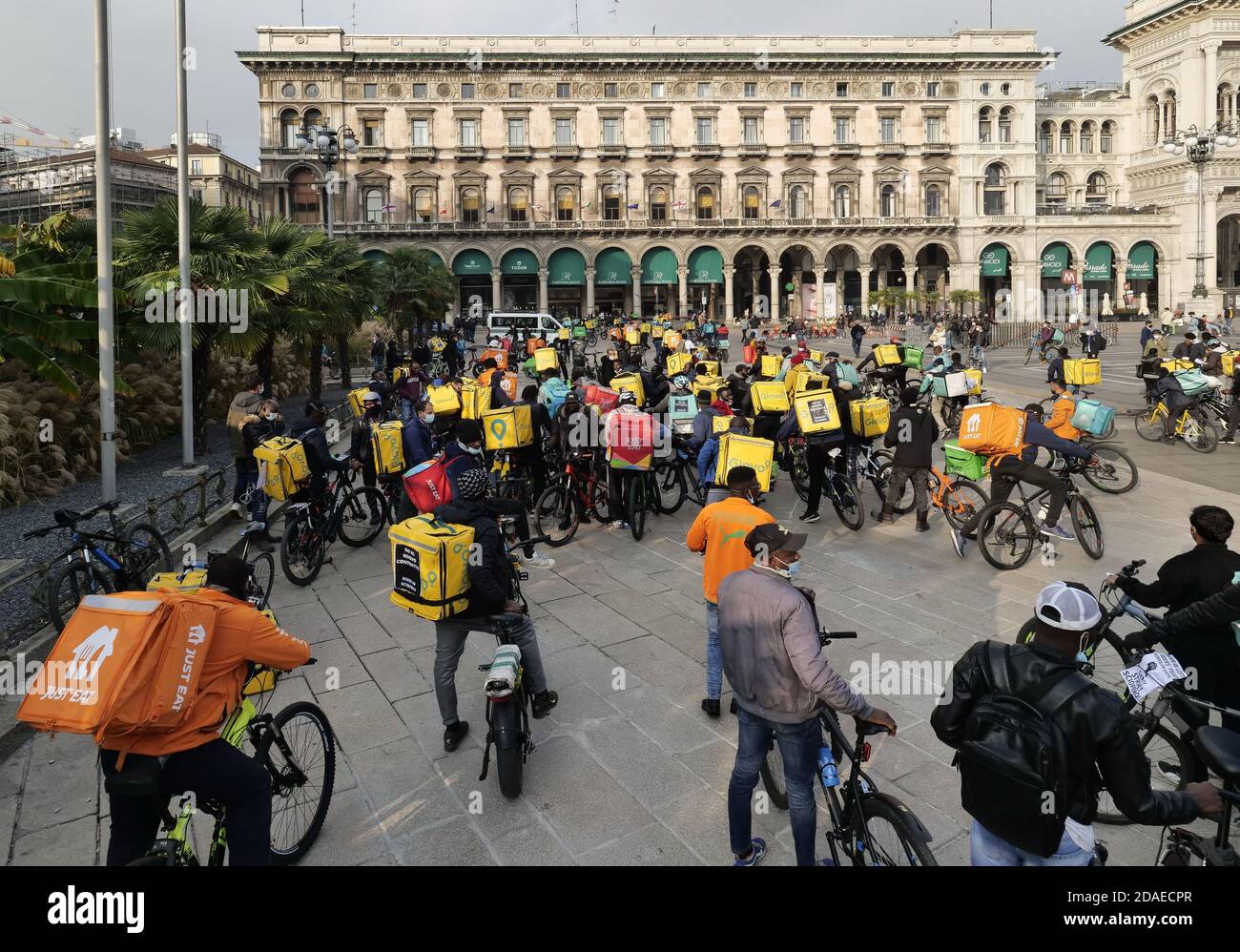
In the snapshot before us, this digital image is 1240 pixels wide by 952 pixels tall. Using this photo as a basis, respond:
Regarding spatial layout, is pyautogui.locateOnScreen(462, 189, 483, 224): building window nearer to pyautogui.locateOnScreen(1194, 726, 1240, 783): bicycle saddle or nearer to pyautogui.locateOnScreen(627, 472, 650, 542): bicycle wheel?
pyautogui.locateOnScreen(627, 472, 650, 542): bicycle wheel

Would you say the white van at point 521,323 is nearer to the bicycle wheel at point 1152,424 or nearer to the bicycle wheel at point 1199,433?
the bicycle wheel at point 1152,424

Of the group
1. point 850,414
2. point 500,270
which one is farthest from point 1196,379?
point 500,270

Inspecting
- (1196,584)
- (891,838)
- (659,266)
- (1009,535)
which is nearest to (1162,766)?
(1196,584)

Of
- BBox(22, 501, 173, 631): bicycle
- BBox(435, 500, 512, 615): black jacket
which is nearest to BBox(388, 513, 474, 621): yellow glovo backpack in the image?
BBox(435, 500, 512, 615): black jacket

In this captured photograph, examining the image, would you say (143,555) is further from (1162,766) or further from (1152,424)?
(1152,424)

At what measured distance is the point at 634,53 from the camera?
56.2 metres

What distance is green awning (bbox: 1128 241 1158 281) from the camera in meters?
59.6

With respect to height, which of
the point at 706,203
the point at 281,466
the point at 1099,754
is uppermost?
the point at 706,203

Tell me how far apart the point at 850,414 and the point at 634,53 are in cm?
5373

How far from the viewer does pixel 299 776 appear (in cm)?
429

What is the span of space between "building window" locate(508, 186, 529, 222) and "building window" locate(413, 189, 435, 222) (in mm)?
5270

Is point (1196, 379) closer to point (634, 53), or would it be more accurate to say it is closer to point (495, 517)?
point (495, 517)

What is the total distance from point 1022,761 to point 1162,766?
2.51 m

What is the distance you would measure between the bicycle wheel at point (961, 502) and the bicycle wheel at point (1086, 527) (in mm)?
847
